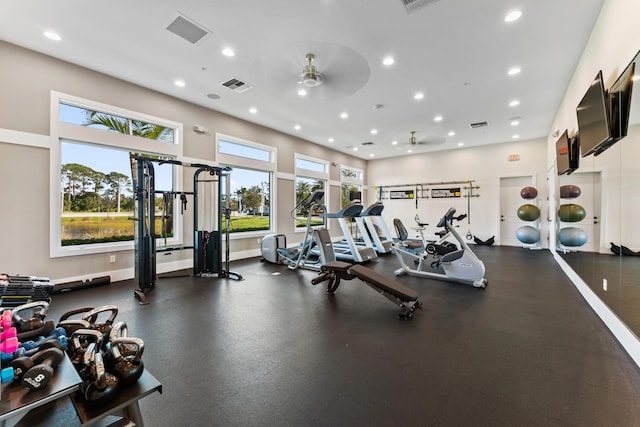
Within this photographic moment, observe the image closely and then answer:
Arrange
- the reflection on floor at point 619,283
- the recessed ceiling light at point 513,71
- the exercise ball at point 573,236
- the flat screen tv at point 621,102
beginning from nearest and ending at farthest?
the flat screen tv at point 621,102 < the reflection on floor at point 619,283 < the exercise ball at point 573,236 < the recessed ceiling light at point 513,71

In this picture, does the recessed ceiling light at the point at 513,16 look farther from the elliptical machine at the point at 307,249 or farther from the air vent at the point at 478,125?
the air vent at the point at 478,125

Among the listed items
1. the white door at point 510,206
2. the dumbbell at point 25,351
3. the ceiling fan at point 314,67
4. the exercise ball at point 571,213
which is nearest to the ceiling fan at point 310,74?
the ceiling fan at point 314,67

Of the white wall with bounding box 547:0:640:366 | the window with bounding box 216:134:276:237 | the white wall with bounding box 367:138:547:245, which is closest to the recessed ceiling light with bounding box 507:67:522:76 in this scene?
the white wall with bounding box 547:0:640:366

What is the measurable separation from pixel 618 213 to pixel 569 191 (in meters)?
2.57

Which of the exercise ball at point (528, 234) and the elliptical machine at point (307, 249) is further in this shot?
the exercise ball at point (528, 234)

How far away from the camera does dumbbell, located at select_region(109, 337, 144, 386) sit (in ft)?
3.82

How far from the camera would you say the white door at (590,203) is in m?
3.33

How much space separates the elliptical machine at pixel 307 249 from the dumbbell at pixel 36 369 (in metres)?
4.52

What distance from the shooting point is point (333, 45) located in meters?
3.30

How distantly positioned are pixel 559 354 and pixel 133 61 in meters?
6.67

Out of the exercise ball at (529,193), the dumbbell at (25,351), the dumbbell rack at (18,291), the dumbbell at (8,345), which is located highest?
the exercise ball at (529,193)

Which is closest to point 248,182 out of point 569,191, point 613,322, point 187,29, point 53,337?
point 187,29

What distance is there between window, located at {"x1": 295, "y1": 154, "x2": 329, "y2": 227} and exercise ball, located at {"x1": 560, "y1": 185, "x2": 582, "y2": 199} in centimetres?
549

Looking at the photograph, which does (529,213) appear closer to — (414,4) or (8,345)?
(414,4)
